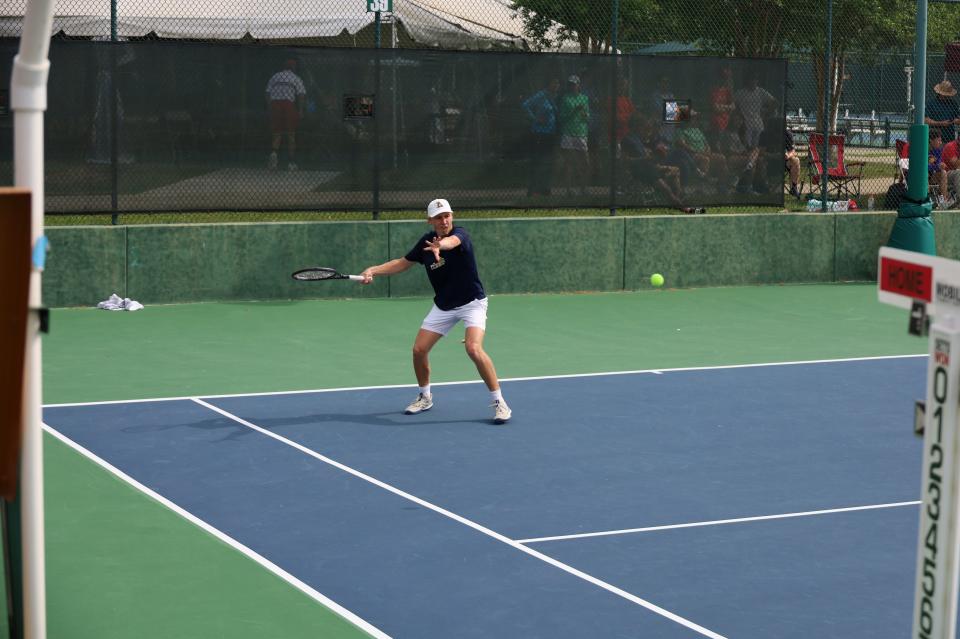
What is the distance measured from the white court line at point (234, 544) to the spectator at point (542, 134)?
8.34m

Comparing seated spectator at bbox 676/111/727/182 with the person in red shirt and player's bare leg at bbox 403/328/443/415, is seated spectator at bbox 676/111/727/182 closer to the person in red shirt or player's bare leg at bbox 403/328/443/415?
the person in red shirt

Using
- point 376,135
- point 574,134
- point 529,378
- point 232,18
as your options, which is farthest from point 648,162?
point 529,378

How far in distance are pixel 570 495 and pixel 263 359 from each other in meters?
5.09

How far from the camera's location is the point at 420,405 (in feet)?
37.1

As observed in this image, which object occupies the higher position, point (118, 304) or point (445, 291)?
point (445, 291)

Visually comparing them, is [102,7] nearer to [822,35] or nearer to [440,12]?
[440,12]

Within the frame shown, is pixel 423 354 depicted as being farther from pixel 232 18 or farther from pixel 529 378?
pixel 232 18

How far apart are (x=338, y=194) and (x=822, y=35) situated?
7.93 meters

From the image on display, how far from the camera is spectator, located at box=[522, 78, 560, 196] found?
17578 mm

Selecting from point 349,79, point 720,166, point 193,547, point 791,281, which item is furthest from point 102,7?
point 193,547

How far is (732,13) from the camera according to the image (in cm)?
1941

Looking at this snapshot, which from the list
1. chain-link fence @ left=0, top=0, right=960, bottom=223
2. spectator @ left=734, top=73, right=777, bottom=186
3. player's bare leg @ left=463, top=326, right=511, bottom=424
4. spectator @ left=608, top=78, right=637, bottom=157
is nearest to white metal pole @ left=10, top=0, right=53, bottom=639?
player's bare leg @ left=463, top=326, right=511, bottom=424

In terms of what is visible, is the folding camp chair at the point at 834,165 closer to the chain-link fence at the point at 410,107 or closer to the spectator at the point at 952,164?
the chain-link fence at the point at 410,107

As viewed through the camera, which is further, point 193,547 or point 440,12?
point 440,12
